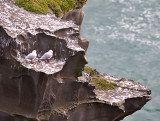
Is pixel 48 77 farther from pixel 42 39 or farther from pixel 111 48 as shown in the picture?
pixel 111 48

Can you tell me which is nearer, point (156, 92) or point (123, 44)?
point (156, 92)

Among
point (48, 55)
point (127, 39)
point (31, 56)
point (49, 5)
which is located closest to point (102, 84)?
point (49, 5)

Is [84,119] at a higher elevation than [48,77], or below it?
below

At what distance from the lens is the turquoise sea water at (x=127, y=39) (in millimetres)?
29547

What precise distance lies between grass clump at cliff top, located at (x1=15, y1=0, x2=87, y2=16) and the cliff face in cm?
31

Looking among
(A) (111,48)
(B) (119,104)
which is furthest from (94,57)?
(B) (119,104)

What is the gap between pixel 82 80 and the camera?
1602 centimetres

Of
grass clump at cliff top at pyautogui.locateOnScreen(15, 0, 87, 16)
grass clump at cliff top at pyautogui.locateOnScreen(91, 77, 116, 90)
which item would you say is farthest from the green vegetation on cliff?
grass clump at cliff top at pyautogui.locateOnScreen(15, 0, 87, 16)

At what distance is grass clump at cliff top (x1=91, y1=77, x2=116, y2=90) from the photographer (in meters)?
18.3

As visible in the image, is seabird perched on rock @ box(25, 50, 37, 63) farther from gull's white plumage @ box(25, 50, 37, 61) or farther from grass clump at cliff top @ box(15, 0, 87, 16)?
grass clump at cliff top @ box(15, 0, 87, 16)

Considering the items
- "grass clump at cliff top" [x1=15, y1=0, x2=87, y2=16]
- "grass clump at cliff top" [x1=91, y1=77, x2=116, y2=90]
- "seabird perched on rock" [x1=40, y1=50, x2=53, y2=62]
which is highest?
"grass clump at cliff top" [x1=15, y1=0, x2=87, y2=16]

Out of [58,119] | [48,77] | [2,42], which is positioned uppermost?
[2,42]

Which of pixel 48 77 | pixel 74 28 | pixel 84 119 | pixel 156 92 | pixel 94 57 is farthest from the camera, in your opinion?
pixel 94 57

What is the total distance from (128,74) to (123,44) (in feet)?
11.5
